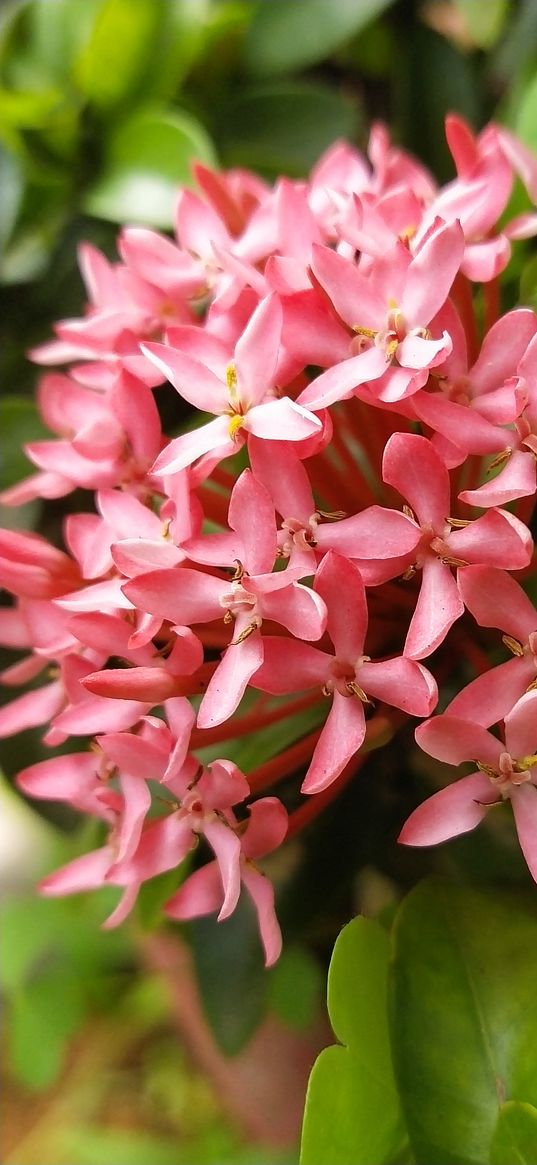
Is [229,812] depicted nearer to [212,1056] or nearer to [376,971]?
[376,971]

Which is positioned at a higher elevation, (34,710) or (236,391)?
(236,391)

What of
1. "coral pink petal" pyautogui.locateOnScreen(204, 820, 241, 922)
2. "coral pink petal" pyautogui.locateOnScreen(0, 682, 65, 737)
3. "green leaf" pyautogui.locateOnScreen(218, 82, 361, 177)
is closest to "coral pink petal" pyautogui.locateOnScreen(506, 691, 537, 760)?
"coral pink petal" pyautogui.locateOnScreen(204, 820, 241, 922)

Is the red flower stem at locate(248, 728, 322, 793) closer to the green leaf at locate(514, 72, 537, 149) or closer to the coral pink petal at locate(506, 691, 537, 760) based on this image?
the coral pink petal at locate(506, 691, 537, 760)

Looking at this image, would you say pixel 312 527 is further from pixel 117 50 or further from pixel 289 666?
pixel 117 50

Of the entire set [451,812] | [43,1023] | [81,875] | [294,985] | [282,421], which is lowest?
[43,1023]

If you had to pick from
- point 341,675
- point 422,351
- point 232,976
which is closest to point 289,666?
point 341,675
